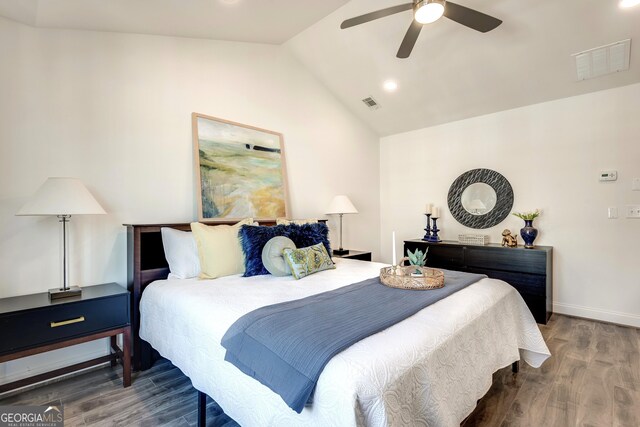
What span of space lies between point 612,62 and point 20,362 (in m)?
5.44

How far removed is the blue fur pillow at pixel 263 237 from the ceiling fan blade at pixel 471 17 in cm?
193

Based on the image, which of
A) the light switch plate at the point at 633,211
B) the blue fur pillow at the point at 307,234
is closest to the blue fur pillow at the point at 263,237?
the blue fur pillow at the point at 307,234

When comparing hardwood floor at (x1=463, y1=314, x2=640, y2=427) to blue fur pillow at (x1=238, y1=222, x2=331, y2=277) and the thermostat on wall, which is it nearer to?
the thermostat on wall

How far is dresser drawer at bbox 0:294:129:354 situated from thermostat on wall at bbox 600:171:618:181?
4.56 metres

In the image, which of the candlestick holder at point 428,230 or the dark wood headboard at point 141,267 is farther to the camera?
the candlestick holder at point 428,230

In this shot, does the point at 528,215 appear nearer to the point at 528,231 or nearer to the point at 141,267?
the point at 528,231

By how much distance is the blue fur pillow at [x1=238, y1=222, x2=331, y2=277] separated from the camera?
8.04 feet

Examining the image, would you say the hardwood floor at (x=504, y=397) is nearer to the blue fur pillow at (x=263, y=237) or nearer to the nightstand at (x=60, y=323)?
the nightstand at (x=60, y=323)

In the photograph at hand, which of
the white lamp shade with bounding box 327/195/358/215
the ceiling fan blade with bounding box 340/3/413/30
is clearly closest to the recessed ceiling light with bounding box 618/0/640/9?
the ceiling fan blade with bounding box 340/3/413/30

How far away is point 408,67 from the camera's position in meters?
3.51

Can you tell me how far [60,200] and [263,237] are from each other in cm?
135

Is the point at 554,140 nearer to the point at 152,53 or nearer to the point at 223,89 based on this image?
the point at 223,89

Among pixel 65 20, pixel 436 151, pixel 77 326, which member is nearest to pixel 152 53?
pixel 65 20

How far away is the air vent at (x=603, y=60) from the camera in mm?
2768
